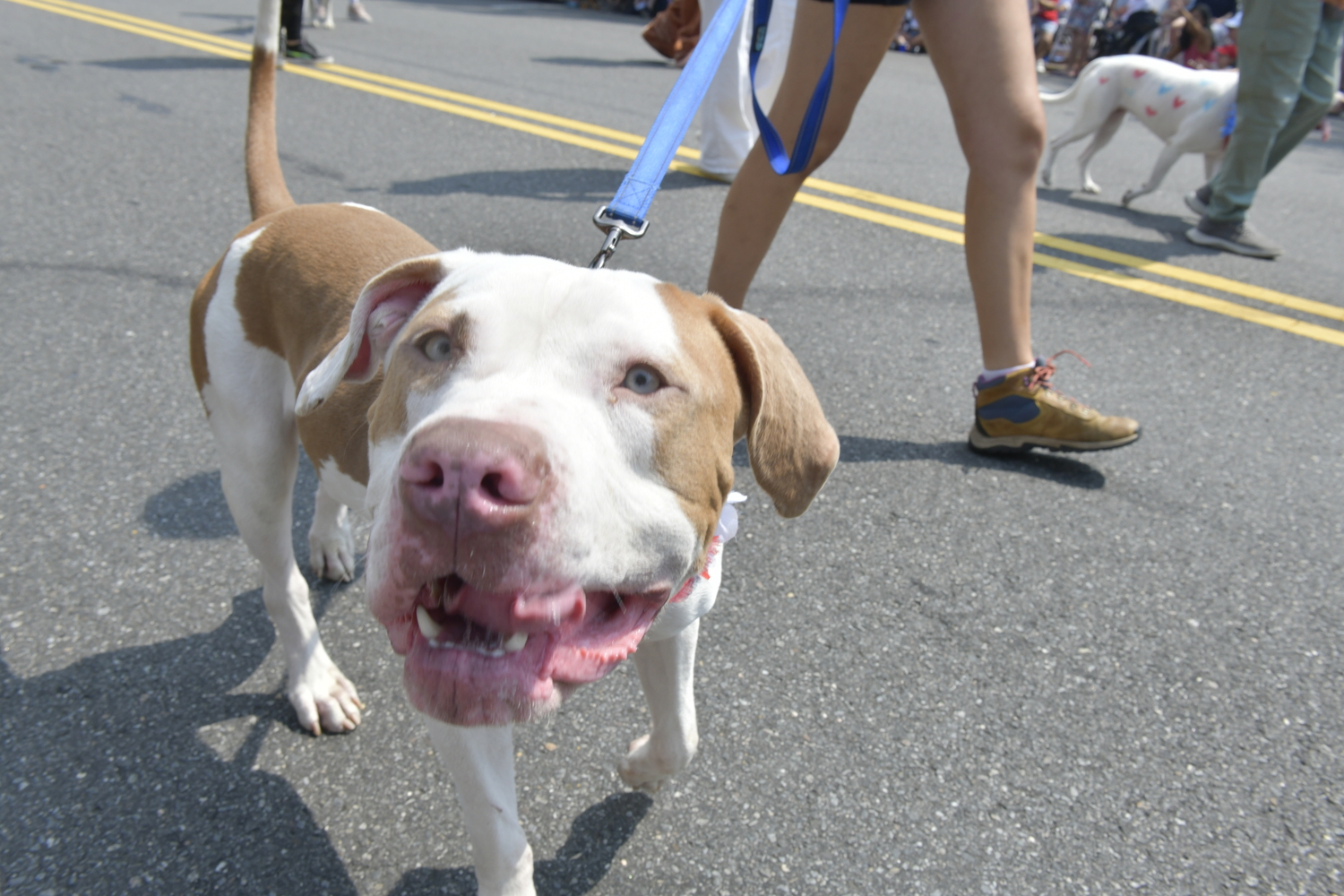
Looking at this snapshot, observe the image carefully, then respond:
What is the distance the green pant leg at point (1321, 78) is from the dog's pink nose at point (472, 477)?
5.87 meters

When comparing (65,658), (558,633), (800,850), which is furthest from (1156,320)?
(65,658)

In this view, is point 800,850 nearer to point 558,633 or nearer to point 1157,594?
point 558,633

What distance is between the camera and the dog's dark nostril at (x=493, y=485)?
3.84ft

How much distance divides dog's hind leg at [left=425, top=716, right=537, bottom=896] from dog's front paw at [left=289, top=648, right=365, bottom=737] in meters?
0.63

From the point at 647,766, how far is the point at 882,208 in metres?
4.58

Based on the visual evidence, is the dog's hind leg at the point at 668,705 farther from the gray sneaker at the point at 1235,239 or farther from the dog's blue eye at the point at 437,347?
the gray sneaker at the point at 1235,239

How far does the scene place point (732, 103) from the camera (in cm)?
607

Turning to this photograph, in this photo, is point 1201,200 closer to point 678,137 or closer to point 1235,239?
point 1235,239

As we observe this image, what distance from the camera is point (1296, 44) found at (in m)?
5.26

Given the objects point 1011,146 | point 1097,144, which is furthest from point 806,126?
point 1097,144

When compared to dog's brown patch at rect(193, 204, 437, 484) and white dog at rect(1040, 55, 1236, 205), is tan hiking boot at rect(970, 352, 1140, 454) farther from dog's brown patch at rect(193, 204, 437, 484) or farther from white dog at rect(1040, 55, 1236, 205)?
white dog at rect(1040, 55, 1236, 205)

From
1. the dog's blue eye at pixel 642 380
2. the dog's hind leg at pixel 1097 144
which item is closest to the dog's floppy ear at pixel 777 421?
the dog's blue eye at pixel 642 380

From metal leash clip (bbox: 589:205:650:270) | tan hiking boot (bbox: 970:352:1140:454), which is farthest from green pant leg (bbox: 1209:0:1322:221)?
metal leash clip (bbox: 589:205:650:270)

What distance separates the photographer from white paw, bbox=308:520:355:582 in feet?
8.80
